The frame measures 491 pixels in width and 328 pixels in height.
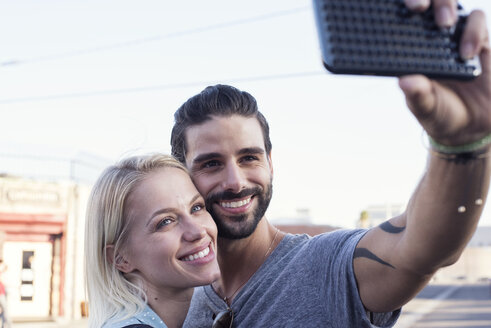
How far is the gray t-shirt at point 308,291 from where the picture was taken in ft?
6.59

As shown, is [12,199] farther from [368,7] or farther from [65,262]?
[368,7]

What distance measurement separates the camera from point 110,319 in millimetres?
2385

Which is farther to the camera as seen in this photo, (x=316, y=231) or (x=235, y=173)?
(x=316, y=231)

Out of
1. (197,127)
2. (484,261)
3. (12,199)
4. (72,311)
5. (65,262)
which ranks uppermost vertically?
(197,127)

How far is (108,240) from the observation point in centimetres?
263

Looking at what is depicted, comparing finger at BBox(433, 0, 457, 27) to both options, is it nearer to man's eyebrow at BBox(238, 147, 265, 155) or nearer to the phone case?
the phone case

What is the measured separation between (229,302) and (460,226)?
4.27 feet

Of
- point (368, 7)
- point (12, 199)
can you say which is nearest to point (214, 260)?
point (368, 7)

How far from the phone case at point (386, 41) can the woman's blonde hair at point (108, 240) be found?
1535 millimetres

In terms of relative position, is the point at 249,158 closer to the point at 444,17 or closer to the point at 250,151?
the point at 250,151

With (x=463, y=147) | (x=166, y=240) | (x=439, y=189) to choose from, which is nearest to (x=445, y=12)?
(x=463, y=147)

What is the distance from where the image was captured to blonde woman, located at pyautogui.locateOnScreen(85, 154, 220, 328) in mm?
2523

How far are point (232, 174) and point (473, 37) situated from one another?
162 cm

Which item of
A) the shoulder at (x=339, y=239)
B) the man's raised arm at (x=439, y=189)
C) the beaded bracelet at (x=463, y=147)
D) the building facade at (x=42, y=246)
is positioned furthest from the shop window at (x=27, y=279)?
the beaded bracelet at (x=463, y=147)
